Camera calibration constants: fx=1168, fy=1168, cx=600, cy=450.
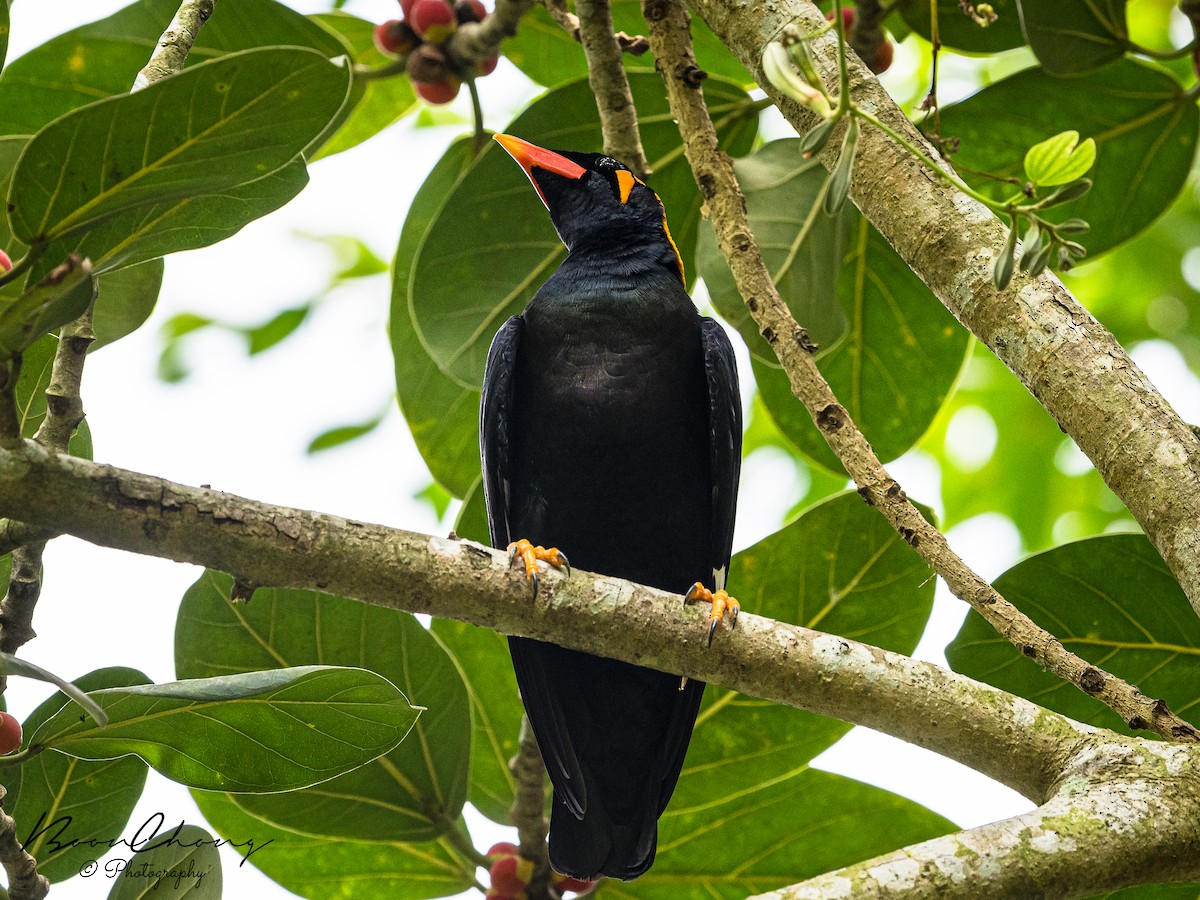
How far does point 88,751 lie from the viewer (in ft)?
6.57

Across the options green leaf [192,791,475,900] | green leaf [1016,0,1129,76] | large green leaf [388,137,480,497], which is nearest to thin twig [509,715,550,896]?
green leaf [192,791,475,900]

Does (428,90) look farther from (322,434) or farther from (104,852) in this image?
(322,434)

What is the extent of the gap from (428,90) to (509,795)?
69.8 inches

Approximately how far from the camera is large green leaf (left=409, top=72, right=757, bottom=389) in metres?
3.07

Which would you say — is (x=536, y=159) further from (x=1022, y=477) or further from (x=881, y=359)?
(x=1022, y=477)

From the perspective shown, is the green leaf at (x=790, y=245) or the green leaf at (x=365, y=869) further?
the green leaf at (x=790, y=245)

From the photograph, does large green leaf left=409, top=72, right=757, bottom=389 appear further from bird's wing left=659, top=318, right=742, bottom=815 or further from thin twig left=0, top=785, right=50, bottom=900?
thin twig left=0, top=785, right=50, bottom=900

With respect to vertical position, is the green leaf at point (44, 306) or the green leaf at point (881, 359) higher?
the green leaf at point (881, 359)

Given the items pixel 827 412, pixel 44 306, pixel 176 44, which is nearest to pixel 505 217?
pixel 176 44

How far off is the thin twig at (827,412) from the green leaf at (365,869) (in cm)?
139

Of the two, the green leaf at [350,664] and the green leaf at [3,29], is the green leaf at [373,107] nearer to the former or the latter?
the green leaf at [3,29]

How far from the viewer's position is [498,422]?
3.07 metres

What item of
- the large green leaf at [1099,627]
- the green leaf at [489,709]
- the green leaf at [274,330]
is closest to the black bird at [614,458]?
the green leaf at [489,709]

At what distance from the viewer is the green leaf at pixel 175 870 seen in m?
2.21
